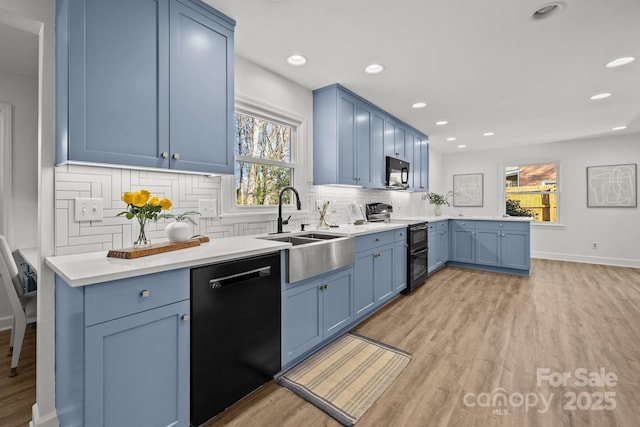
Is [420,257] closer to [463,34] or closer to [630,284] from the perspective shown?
[463,34]

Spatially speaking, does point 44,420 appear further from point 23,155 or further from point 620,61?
point 620,61

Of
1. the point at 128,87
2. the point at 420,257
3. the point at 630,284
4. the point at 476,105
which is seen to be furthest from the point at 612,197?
the point at 128,87

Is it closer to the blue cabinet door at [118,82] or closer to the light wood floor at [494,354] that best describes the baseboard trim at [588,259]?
the light wood floor at [494,354]

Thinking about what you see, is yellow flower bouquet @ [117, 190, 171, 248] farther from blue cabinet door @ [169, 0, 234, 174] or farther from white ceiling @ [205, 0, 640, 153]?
white ceiling @ [205, 0, 640, 153]

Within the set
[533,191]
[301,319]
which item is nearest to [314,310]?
[301,319]

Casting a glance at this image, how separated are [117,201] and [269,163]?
4.46 feet

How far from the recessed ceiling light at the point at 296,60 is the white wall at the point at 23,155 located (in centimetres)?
270

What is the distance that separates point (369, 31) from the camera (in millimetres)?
2158

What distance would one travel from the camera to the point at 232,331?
1.55 m

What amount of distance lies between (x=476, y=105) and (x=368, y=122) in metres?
1.47

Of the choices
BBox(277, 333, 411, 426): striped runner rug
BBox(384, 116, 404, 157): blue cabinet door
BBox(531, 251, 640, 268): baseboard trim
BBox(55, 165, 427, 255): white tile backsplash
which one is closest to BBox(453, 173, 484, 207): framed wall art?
BBox(531, 251, 640, 268): baseboard trim

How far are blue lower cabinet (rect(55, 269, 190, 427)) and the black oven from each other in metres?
2.85

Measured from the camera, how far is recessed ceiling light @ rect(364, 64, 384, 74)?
2707mm

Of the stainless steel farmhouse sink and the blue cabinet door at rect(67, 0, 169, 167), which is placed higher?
the blue cabinet door at rect(67, 0, 169, 167)
